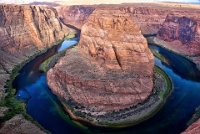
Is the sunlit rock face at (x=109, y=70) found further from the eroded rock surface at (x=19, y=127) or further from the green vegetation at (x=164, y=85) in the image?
the eroded rock surface at (x=19, y=127)

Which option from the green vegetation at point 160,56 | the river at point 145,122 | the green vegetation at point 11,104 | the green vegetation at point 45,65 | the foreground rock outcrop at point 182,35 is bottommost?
the river at point 145,122

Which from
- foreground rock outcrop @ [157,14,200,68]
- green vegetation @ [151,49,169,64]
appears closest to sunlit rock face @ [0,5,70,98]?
green vegetation @ [151,49,169,64]

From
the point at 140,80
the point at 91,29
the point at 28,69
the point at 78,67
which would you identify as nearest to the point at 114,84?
the point at 140,80

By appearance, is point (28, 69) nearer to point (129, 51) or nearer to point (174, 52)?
point (129, 51)

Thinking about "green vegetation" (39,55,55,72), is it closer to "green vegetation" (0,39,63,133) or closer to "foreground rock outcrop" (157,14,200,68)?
"green vegetation" (0,39,63,133)

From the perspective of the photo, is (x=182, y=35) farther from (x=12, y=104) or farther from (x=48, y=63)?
(x=12, y=104)

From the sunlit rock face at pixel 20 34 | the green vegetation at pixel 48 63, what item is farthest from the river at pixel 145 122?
the sunlit rock face at pixel 20 34
